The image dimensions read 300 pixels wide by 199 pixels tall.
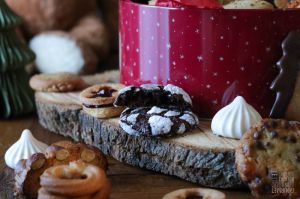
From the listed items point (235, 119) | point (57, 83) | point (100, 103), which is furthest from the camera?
point (57, 83)

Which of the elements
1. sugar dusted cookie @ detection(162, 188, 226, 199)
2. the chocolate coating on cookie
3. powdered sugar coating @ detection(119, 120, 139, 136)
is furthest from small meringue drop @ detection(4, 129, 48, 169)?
the chocolate coating on cookie

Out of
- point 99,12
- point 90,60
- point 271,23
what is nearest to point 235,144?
point 271,23

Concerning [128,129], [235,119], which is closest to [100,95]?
[128,129]

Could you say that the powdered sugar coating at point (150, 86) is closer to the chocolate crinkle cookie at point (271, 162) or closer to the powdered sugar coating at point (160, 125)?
the powdered sugar coating at point (160, 125)

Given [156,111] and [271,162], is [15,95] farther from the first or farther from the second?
[271,162]

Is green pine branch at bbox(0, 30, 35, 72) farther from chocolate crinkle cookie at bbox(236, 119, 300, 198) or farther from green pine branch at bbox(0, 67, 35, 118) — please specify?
chocolate crinkle cookie at bbox(236, 119, 300, 198)

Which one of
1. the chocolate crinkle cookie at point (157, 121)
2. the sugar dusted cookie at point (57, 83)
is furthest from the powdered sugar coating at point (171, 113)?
the sugar dusted cookie at point (57, 83)

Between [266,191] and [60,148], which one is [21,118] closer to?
[60,148]

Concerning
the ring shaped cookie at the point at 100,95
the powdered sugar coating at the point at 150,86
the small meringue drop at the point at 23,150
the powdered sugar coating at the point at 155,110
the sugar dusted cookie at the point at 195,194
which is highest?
the powdered sugar coating at the point at 150,86
